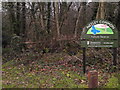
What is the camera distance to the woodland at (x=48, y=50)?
22.8 ft

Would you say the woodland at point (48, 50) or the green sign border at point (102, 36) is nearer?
the woodland at point (48, 50)

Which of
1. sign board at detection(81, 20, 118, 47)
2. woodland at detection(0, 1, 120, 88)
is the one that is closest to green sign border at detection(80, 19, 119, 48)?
sign board at detection(81, 20, 118, 47)

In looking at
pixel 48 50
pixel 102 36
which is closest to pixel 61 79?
pixel 102 36

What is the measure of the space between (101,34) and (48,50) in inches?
244

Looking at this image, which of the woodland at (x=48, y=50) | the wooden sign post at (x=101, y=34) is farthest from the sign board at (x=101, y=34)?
the woodland at (x=48, y=50)

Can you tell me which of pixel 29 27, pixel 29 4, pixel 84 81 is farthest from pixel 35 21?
pixel 84 81

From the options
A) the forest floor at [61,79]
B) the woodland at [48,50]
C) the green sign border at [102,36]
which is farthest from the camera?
the green sign border at [102,36]

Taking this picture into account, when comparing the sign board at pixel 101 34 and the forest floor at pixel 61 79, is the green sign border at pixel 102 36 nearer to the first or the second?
the sign board at pixel 101 34

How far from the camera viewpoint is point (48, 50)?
12.9m

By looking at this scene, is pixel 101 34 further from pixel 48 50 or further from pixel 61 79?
pixel 48 50

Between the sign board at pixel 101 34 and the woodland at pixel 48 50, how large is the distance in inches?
54.8

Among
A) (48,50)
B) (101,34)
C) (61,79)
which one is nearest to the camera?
(61,79)

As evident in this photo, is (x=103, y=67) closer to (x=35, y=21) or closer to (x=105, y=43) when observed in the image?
(x=105, y=43)

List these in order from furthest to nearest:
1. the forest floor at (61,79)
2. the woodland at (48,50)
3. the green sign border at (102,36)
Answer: the green sign border at (102,36) → the woodland at (48,50) → the forest floor at (61,79)
